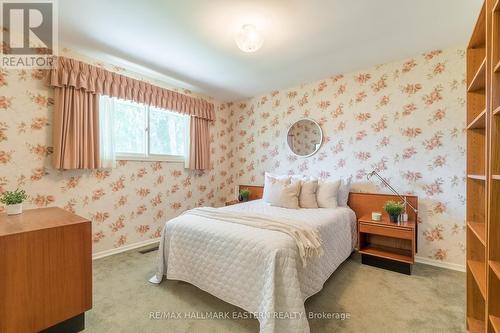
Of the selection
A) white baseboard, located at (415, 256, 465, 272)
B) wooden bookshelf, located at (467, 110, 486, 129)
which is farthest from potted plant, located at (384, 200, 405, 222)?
wooden bookshelf, located at (467, 110, 486, 129)

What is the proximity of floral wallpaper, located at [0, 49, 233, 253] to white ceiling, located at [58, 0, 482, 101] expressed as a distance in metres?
0.66

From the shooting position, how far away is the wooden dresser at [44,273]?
1.23 meters

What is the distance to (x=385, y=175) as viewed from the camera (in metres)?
2.74

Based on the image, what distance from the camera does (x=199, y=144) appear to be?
3689mm

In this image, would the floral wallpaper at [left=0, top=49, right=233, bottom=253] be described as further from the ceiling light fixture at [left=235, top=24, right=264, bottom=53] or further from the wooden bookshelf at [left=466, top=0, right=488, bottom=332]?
the wooden bookshelf at [left=466, top=0, right=488, bottom=332]

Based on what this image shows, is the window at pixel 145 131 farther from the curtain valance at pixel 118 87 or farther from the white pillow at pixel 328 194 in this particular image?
the white pillow at pixel 328 194

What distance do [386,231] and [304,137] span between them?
166 centimetres

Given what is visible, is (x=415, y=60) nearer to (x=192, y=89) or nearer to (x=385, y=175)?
(x=385, y=175)

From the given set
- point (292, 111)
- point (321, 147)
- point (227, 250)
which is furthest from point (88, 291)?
point (292, 111)

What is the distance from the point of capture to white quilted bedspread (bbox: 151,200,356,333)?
1353 millimetres

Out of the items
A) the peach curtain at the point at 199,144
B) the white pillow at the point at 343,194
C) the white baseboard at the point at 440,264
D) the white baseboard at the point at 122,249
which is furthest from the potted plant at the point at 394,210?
the white baseboard at the point at 122,249

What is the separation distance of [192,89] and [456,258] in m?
3.97

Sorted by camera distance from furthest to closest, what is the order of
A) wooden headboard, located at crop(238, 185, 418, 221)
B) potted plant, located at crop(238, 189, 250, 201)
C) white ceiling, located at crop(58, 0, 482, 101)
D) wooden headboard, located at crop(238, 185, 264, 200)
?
wooden headboard, located at crop(238, 185, 264, 200), potted plant, located at crop(238, 189, 250, 201), wooden headboard, located at crop(238, 185, 418, 221), white ceiling, located at crop(58, 0, 482, 101)

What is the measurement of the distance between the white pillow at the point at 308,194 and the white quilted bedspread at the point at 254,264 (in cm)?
38
